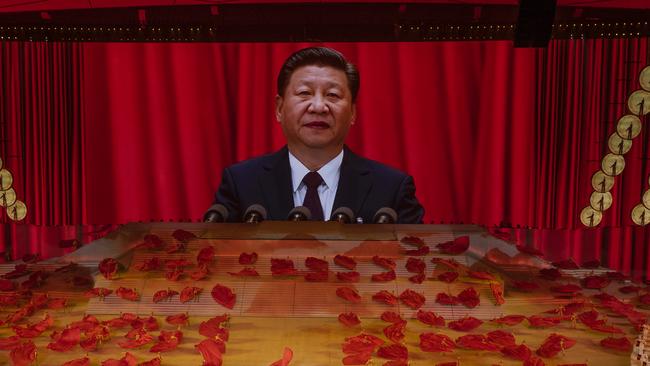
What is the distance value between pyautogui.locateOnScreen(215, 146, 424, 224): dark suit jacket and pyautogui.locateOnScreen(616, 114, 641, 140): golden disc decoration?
1345 millimetres

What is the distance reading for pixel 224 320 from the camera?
8.61 ft

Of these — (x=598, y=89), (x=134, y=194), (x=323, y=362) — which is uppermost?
(x=598, y=89)

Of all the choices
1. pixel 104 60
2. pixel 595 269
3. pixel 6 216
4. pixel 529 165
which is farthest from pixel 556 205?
pixel 6 216

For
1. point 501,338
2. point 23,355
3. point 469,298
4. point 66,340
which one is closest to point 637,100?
point 469,298

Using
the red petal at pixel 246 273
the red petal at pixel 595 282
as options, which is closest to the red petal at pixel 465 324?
the red petal at pixel 595 282

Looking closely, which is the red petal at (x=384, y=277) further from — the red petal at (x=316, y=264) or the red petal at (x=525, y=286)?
the red petal at (x=525, y=286)

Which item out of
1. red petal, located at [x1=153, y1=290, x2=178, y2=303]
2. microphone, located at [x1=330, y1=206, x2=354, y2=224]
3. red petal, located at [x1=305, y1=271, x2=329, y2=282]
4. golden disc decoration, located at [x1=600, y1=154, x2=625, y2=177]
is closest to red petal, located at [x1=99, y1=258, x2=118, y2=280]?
red petal, located at [x1=153, y1=290, x2=178, y2=303]

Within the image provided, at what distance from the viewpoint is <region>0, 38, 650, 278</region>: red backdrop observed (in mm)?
4383

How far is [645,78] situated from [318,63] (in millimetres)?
1968

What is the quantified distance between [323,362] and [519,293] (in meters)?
0.98

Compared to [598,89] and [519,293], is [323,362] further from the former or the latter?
[598,89]

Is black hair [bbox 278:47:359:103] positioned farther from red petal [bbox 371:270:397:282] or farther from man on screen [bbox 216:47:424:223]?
red petal [bbox 371:270:397:282]

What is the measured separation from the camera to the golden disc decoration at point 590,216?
14.6ft

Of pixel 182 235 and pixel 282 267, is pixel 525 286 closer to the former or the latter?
pixel 282 267
